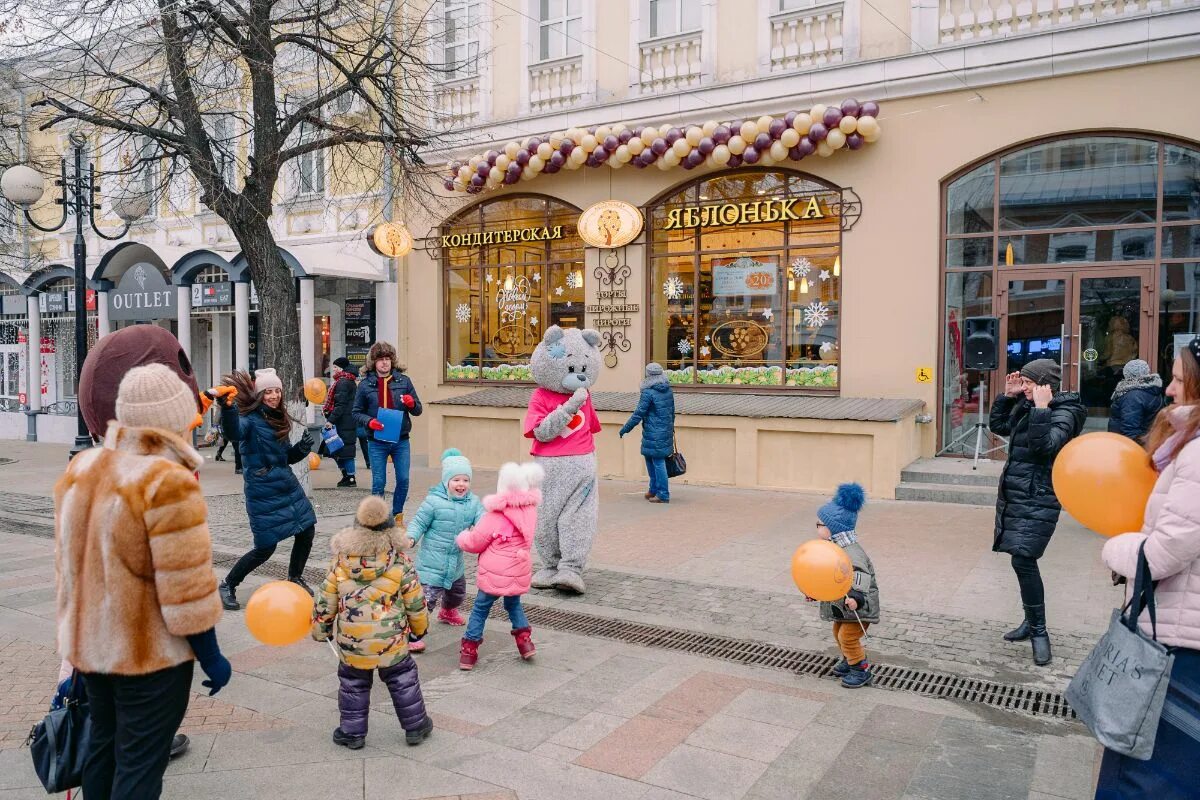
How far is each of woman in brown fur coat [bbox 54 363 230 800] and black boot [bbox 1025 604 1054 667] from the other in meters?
4.56

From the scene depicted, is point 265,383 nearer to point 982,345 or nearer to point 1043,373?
point 1043,373

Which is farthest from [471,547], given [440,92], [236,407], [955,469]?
[440,92]

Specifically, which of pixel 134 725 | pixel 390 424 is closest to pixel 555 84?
pixel 390 424

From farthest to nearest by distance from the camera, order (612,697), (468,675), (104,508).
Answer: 1. (468,675)
2. (612,697)
3. (104,508)

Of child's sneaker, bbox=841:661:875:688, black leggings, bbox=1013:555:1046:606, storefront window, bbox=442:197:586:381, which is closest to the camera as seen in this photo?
child's sneaker, bbox=841:661:875:688

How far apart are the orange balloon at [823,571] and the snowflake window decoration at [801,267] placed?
8.96 meters

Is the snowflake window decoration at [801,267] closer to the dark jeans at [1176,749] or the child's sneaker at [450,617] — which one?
the child's sneaker at [450,617]

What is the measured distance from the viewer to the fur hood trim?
9.94 ft

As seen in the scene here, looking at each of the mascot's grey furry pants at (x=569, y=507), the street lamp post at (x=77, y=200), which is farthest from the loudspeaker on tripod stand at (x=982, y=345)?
the street lamp post at (x=77, y=200)

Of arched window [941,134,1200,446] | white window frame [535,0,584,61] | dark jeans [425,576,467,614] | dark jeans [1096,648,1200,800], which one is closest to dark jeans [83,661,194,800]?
dark jeans [425,576,467,614]

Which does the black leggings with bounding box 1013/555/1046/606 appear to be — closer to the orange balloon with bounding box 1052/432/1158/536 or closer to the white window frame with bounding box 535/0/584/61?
the orange balloon with bounding box 1052/432/1158/536

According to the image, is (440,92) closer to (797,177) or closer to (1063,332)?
(797,177)

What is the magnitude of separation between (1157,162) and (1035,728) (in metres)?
9.16

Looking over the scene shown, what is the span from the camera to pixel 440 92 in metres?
15.5
